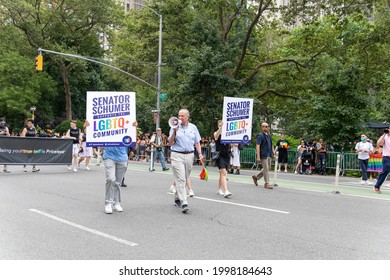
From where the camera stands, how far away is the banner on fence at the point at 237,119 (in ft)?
43.3

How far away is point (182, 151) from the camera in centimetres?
830

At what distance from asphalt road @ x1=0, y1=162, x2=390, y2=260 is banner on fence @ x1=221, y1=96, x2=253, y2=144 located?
7.14 ft

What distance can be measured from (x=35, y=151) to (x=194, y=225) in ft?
35.1

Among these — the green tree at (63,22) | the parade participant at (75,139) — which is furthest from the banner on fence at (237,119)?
the green tree at (63,22)

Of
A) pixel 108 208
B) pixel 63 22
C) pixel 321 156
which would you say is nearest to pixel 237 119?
pixel 108 208

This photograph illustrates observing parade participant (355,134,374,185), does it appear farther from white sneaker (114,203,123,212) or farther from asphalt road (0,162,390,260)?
white sneaker (114,203,123,212)

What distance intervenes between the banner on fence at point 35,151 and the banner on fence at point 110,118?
26.6ft

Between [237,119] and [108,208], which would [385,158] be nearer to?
[237,119]

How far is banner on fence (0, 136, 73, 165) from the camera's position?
50.8 feet

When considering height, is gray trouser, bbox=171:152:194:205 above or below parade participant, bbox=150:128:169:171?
below

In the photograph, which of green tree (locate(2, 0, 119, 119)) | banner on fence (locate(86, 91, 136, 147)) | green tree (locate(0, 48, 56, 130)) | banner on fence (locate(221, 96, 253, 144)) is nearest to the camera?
banner on fence (locate(86, 91, 136, 147))

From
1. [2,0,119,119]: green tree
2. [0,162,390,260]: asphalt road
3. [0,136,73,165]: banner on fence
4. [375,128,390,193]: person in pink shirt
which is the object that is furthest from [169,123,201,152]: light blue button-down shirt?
[2,0,119,119]: green tree

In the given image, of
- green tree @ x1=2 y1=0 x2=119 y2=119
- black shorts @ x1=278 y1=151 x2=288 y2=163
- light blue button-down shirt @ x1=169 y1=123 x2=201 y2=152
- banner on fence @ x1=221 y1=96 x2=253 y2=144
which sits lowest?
black shorts @ x1=278 y1=151 x2=288 y2=163

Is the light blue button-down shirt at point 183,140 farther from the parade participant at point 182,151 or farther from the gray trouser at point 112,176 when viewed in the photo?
the gray trouser at point 112,176
